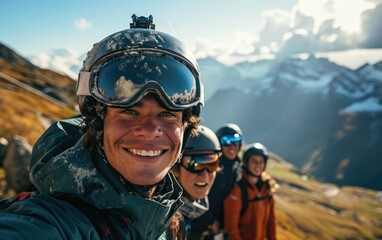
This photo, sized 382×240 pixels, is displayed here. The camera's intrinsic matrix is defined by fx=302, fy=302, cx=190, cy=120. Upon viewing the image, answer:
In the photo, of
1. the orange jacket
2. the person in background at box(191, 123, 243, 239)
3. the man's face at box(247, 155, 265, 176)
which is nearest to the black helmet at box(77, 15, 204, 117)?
the person in background at box(191, 123, 243, 239)

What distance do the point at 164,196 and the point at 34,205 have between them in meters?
1.59

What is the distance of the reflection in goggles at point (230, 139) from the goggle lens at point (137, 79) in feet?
24.9

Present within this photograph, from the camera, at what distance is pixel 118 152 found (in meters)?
3.39

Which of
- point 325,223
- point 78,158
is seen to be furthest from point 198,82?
point 325,223

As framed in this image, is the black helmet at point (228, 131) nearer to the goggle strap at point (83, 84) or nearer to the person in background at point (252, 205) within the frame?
the person in background at point (252, 205)

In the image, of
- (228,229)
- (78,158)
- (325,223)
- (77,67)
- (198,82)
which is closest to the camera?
(78,158)

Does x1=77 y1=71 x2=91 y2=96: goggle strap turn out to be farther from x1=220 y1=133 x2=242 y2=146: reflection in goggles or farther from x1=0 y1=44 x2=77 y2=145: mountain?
x1=0 y1=44 x2=77 y2=145: mountain

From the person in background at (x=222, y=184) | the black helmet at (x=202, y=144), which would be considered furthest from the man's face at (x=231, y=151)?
the black helmet at (x=202, y=144)

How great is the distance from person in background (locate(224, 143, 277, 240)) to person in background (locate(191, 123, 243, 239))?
0.22 metres

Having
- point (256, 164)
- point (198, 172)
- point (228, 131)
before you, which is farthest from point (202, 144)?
point (228, 131)

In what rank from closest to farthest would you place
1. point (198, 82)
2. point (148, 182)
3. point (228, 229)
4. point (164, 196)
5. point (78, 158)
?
point (78, 158), point (148, 182), point (164, 196), point (198, 82), point (228, 229)

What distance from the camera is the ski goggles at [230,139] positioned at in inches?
452

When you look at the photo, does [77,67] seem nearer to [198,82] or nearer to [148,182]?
[198,82]

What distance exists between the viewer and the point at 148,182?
3490mm
